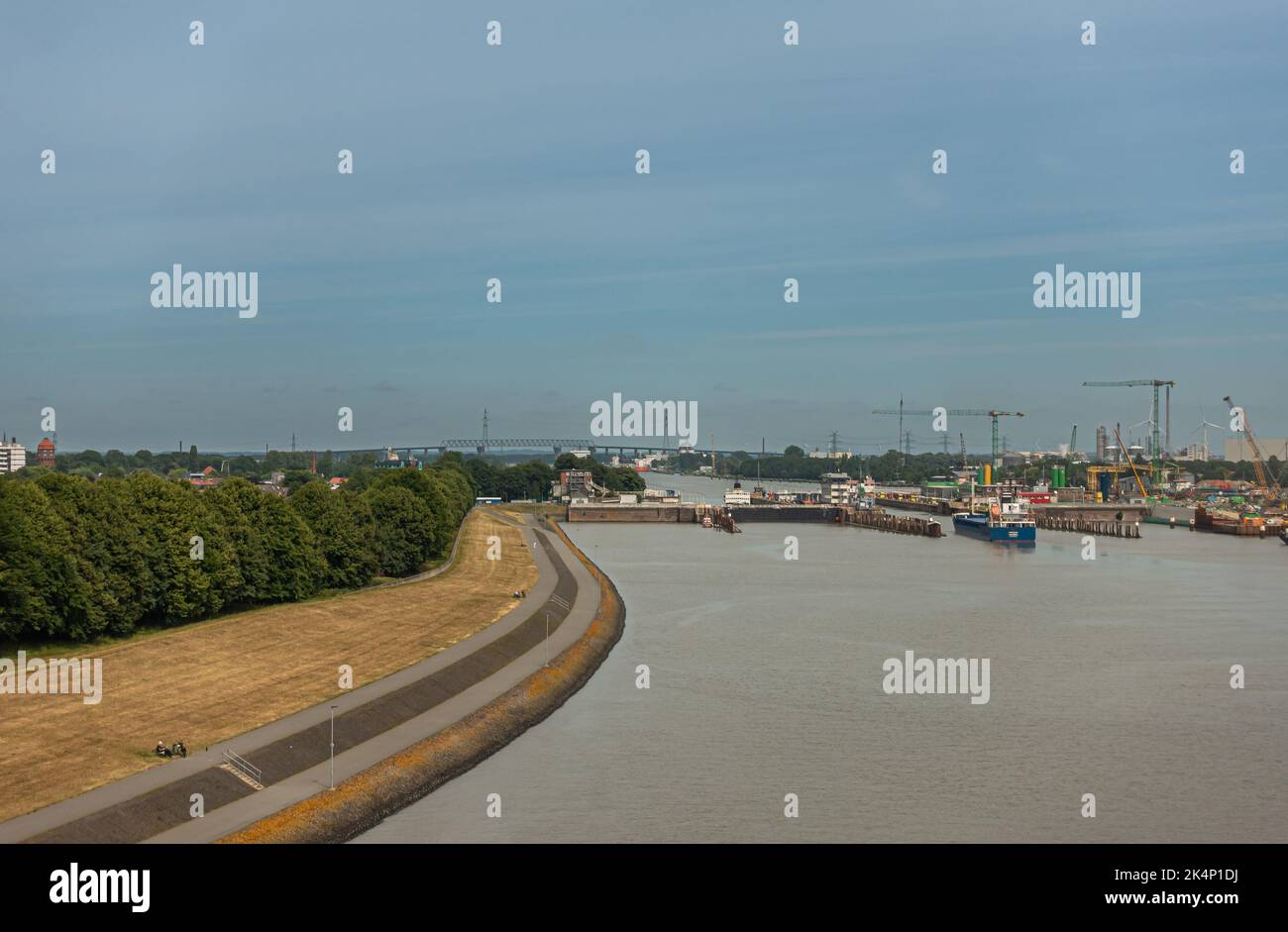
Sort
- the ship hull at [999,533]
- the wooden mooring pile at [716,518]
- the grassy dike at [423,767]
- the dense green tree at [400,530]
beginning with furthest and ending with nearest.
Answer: the wooden mooring pile at [716,518] < the ship hull at [999,533] < the dense green tree at [400,530] < the grassy dike at [423,767]

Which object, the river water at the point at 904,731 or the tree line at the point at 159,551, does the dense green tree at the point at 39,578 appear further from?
the river water at the point at 904,731

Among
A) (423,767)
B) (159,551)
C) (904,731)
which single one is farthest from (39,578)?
(904,731)

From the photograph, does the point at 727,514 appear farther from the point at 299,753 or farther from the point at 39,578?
the point at 299,753

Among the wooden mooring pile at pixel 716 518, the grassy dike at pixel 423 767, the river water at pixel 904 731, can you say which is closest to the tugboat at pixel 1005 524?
the wooden mooring pile at pixel 716 518
